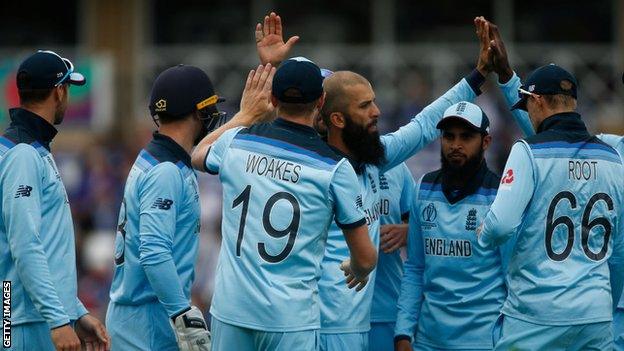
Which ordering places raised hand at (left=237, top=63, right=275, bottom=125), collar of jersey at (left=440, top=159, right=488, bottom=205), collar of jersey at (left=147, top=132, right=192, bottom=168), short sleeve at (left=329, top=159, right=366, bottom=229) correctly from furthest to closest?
collar of jersey at (left=440, top=159, right=488, bottom=205) < collar of jersey at (left=147, top=132, right=192, bottom=168) < raised hand at (left=237, top=63, right=275, bottom=125) < short sleeve at (left=329, top=159, right=366, bottom=229)

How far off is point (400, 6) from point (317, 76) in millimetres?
16472

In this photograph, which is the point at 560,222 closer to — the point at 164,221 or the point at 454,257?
the point at 454,257

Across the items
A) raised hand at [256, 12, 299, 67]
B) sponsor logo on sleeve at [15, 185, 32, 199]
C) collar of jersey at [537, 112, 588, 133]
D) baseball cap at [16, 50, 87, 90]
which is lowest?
sponsor logo on sleeve at [15, 185, 32, 199]

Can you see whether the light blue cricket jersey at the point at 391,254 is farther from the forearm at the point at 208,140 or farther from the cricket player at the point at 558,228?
the forearm at the point at 208,140

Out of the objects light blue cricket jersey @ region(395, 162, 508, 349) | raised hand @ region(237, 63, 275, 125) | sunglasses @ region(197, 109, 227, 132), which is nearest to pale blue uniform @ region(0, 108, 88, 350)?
sunglasses @ region(197, 109, 227, 132)

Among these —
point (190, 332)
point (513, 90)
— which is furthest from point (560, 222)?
point (190, 332)

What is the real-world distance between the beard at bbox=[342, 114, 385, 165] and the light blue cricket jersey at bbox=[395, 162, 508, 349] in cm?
51

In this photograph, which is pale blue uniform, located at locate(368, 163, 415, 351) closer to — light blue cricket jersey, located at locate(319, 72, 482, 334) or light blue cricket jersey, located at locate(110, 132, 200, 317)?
light blue cricket jersey, located at locate(319, 72, 482, 334)

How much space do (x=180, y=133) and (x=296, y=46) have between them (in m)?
15.0

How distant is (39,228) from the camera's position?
7844 mm

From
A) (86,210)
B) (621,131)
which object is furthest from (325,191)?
(621,131)

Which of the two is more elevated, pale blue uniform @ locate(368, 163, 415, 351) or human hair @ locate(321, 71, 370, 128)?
human hair @ locate(321, 71, 370, 128)

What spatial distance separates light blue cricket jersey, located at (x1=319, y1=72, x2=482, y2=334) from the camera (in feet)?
28.1

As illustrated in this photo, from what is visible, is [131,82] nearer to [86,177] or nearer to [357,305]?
[86,177]
